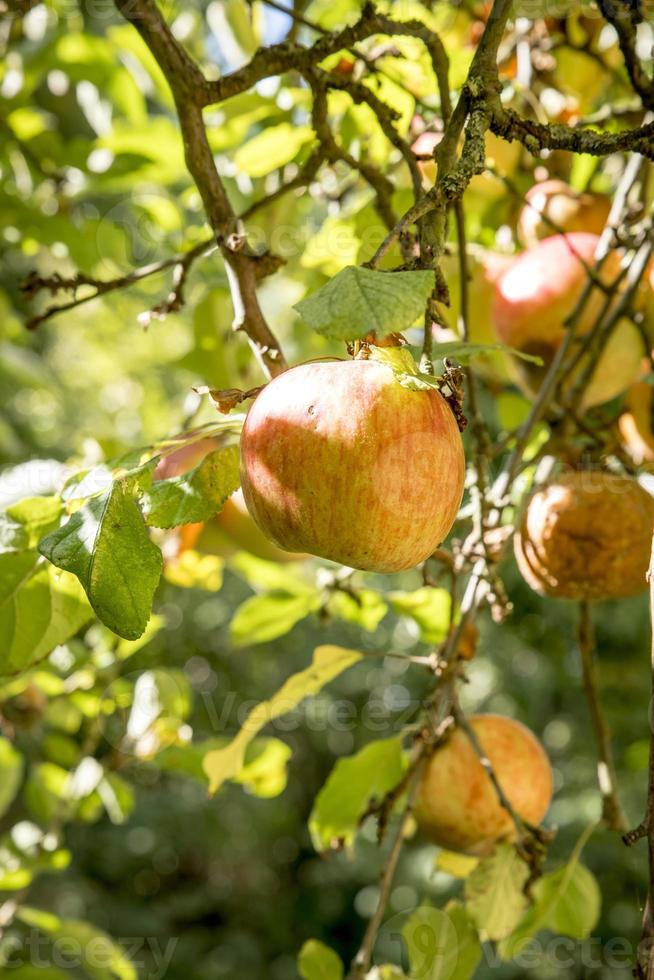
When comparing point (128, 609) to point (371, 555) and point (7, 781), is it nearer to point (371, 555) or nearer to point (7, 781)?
point (371, 555)

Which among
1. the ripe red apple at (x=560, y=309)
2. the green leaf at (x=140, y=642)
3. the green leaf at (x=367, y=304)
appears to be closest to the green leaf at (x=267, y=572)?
the green leaf at (x=140, y=642)

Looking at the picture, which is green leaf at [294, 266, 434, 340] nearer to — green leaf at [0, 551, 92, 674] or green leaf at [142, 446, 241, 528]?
green leaf at [142, 446, 241, 528]

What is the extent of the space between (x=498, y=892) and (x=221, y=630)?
3754mm

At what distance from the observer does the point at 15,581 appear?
69cm

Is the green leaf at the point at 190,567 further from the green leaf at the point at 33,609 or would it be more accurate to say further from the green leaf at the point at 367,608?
the green leaf at the point at 33,609

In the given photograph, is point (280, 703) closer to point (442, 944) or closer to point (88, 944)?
point (442, 944)

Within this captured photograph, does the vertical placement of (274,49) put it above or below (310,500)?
above

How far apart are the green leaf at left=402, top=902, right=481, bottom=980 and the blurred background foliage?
24 cm

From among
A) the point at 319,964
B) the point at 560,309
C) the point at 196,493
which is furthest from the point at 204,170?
the point at 319,964

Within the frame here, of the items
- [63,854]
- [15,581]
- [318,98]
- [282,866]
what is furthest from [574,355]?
[282,866]

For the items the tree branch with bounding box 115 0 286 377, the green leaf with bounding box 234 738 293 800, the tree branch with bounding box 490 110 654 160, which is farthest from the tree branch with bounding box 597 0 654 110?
the green leaf with bounding box 234 738 293 800

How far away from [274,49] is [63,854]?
1.02 meters

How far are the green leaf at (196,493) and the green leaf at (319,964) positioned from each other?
0.44m

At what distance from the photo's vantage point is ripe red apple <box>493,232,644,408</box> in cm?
100
